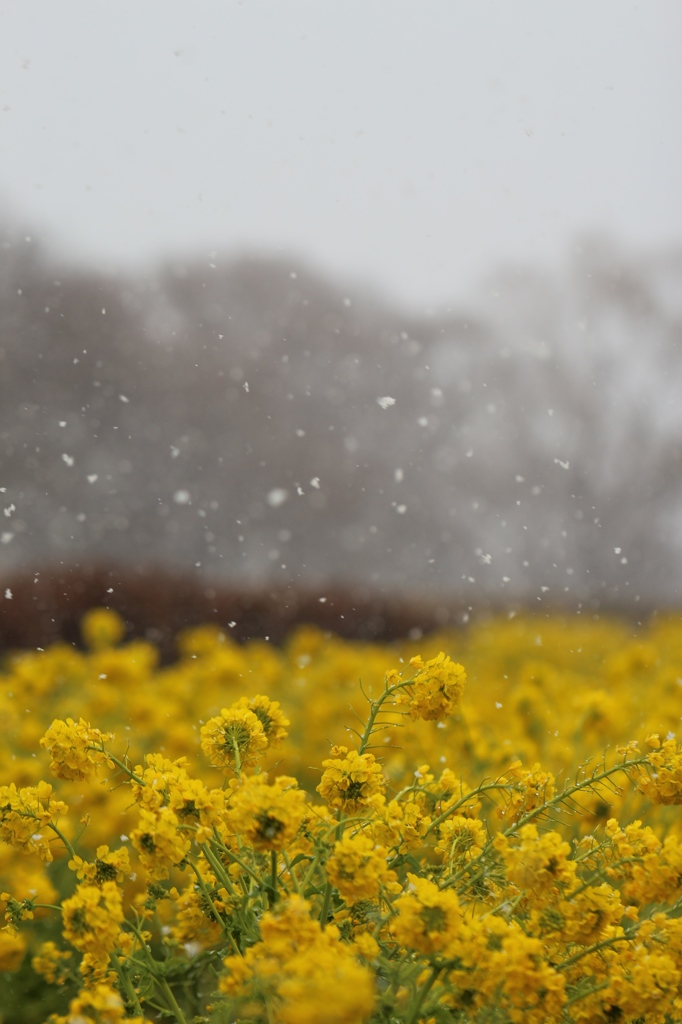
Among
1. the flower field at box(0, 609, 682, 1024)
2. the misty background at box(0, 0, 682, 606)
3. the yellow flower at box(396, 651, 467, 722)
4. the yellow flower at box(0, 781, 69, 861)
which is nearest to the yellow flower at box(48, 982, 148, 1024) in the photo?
the flower field at box(0, 609, 682, 1024)

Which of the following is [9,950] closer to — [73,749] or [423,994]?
[73,749]

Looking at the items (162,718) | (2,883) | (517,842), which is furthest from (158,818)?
(162,718)

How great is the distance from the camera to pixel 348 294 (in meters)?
2.50

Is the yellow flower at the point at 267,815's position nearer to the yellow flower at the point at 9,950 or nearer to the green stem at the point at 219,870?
the green stem at the point at 219,870

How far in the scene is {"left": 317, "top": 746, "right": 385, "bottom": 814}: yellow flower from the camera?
0.48 m

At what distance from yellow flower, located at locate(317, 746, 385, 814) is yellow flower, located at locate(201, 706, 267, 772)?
48 millimetres

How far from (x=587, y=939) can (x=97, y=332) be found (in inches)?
74.6

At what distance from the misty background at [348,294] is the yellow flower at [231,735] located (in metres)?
1.26

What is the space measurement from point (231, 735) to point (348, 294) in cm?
214

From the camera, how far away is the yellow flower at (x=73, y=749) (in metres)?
0.49

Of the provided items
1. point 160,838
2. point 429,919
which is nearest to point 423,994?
point 429,919

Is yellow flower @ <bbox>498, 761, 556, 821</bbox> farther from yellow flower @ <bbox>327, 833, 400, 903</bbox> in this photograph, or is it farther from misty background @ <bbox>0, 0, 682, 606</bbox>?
misty background @ <bbox>0, 0, 682, 606</bbox>

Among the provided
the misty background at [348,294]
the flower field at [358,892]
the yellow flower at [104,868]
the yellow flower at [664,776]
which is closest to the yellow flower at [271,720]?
the flower field at [358,892]

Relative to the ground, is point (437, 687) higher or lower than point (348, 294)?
lower
